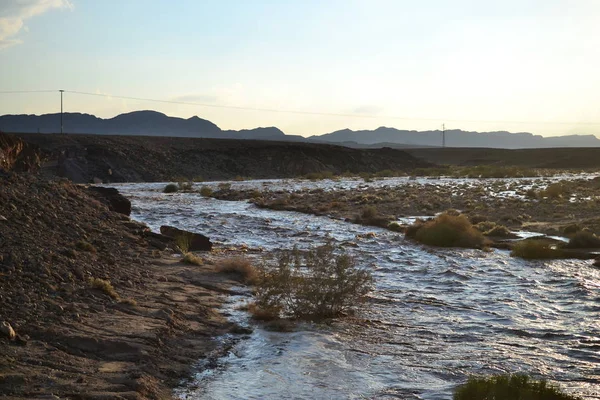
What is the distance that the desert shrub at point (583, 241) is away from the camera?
2245 centimetres

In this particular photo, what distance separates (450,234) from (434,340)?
1323cm

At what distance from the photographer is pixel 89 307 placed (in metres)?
11.5

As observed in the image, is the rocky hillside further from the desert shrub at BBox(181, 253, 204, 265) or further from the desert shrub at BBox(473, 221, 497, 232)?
the desert shrub at BBox(181, 253, 204, 265)

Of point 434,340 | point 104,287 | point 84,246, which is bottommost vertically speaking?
point 434,340

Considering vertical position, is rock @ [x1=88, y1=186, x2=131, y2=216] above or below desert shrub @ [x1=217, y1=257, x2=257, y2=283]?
above

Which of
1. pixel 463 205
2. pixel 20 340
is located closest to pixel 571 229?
pixel 463 205

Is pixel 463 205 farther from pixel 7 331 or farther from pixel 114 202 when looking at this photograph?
pixel 7 331

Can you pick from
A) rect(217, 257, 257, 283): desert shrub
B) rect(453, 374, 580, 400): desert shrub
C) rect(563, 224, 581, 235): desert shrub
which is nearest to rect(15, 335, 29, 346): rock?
rect(453, 374, 580, 400): desert shrub

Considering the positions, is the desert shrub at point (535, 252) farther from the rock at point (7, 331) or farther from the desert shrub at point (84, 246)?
the rock at point (7, 331)

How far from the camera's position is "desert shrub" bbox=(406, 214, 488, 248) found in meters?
24.0

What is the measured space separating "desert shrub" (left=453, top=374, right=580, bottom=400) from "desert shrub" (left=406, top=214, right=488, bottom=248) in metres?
15.8

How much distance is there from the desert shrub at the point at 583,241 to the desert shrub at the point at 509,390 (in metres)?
15.4

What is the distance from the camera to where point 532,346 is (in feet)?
36.6

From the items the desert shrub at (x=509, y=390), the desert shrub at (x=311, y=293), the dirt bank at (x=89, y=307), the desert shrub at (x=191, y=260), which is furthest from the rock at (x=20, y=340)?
the desert shrub at (x=191, y=260)
